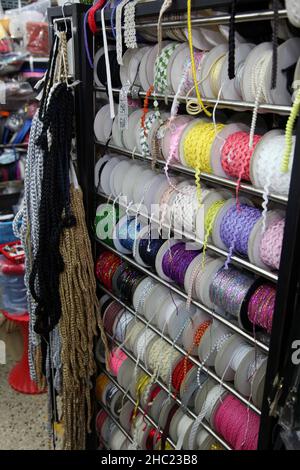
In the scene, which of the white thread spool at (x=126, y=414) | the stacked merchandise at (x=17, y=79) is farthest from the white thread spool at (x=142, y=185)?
the stacked merchandise at (x=17, y=79)

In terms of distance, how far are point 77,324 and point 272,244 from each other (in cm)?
86

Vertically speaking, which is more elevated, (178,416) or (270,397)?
(270,397)

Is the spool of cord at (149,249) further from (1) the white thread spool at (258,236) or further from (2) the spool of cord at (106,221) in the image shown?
(1) the white thread spool at (258,236)

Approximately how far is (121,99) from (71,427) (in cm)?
127

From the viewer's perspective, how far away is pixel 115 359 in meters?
1.67

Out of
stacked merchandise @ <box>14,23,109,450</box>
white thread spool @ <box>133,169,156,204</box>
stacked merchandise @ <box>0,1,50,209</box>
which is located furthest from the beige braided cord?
stacked merchandise @ <box>0,1,50,209</box>

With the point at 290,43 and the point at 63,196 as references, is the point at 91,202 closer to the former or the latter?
the point at 63,196

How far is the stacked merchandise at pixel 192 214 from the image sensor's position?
99 cm

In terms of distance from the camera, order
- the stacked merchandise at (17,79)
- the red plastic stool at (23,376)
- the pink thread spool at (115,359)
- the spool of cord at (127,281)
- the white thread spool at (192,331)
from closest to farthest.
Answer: the white thread spool at (192,331), the spool of cord at (127,281), the pink thread spool at (115,359), the red plastic stool at (23,376), the stacked merchandise at (17,79)

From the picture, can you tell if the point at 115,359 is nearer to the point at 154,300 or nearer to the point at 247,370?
the point at 154,300

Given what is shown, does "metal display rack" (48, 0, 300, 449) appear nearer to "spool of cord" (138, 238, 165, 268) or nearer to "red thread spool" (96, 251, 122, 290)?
"spool of cord" (138, 238, 165, 268)

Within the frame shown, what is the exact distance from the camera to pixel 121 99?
4.41 ft

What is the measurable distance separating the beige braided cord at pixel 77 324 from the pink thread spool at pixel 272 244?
0.70m
